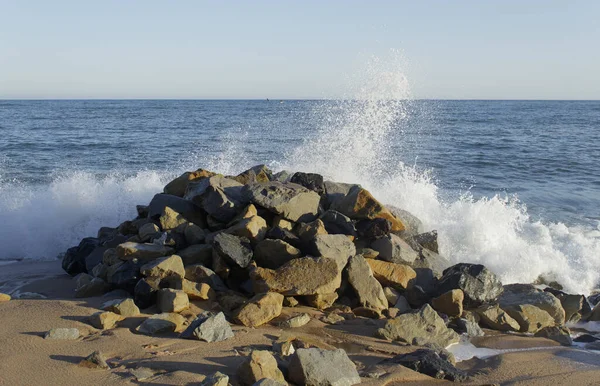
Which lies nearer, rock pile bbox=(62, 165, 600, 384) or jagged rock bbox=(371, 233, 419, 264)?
rock pile bbox=(62, 165, 600, 384)

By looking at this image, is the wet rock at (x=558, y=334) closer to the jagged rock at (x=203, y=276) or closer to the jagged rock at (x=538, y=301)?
the jagged rock at (x=538, y=301)

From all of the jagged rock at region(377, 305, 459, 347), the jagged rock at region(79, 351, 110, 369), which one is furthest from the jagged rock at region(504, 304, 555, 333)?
the jagged rock at region(79, 351, 110, 369)

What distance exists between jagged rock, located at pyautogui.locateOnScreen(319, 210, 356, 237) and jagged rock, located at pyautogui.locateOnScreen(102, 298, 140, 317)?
214 centimetres

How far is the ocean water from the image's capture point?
27.0ft

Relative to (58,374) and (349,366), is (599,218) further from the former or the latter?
(58,374)

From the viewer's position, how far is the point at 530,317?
571 centimetres

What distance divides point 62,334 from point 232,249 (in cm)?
166

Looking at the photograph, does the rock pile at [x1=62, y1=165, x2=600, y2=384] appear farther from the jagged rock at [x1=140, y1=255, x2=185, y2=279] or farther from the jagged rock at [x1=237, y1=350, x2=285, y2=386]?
the jagged rock at [x1=237, y1=350, x2=285, y2=386]

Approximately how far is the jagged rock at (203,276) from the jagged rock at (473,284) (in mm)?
2136

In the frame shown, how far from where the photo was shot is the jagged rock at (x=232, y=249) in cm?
539

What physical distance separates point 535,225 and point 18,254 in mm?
7440

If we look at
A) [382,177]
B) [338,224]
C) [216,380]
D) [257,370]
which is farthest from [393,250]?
[382,177]

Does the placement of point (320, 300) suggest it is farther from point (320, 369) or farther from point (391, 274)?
point (320, 369)

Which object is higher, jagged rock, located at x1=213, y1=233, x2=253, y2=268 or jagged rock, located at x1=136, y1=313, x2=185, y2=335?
jagged rock, located at x1=213, y1=233, x2=253, y2=268
